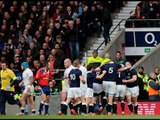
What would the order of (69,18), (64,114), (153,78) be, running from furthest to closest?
(69,18) < (153,78) < (64,114)

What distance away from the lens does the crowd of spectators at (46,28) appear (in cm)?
4319

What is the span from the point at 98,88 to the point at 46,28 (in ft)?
19.5

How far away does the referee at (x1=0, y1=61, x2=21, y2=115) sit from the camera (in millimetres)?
39062

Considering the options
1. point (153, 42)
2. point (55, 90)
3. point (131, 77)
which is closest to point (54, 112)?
point (55, 90)

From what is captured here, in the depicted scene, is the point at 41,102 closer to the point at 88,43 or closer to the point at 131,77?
the point at 131,77

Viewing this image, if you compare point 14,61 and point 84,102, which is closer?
point 84,102

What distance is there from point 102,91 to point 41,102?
2.09 metres

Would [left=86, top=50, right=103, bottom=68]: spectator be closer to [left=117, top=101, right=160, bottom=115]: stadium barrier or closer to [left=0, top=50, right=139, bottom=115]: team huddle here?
[left=0, top=50, right=139, bottom=115]: team huddle

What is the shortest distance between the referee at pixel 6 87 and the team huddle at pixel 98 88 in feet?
5.56

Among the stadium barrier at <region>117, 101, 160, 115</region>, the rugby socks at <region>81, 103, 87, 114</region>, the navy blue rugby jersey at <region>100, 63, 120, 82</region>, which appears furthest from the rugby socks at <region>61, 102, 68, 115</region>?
the stadium barrier at <region>117, 101, 160, 115</region>

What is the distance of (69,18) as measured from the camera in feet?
147

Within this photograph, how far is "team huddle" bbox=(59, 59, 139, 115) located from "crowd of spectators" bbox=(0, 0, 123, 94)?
3.37 metres

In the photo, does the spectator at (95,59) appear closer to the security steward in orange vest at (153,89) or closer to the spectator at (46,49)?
the security steward in orange vest at (153,89)

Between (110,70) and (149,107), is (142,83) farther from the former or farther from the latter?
(110,70)
